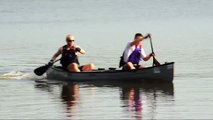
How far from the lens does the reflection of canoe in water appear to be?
20.0m

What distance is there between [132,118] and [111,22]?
31967 millimetres

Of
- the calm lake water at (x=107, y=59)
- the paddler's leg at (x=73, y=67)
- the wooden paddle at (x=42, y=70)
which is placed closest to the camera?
the calm lake water at (x=107, y=59)

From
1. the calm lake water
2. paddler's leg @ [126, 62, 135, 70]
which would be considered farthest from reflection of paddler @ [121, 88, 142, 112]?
paddler's leg @ [126, 62, 135, 70]

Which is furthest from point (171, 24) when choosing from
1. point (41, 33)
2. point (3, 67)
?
point (3, 67)

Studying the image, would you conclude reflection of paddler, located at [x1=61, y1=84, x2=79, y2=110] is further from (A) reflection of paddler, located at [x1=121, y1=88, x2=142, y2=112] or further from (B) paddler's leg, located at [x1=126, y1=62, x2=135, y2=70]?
(B) paddler's leg, located at [x1=126, y1=62, x2=135, y2=70]

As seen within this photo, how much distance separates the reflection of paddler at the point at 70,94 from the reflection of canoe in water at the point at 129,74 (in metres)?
0.39

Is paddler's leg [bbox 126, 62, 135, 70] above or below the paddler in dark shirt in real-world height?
below

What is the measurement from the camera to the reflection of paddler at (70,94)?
17100 millimetres

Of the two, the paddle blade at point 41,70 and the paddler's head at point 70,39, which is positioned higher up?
the paddler's head at point 70,39

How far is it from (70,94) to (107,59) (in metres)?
8.03

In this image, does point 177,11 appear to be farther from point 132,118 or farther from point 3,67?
point 132,118

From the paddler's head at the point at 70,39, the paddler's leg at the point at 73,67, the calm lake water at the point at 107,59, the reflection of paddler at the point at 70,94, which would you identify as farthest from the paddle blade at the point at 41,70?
the reflection of paddler at the point at 70,94

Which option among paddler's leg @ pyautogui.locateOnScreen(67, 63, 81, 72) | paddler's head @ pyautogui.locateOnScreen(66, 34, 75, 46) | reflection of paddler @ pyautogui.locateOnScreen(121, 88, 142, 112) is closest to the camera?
reflection of paddler @ pyautogui.locateOnScreen(121, 88, 142, 112)

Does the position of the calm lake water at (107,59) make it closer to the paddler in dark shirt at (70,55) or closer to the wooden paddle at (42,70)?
the wooden paddle at (42,70)
